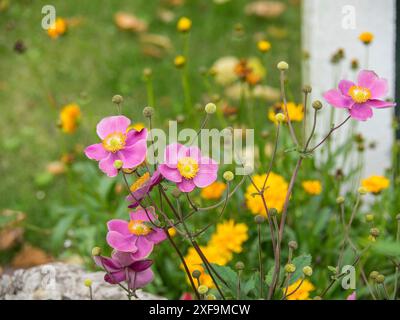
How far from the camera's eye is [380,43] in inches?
74.9

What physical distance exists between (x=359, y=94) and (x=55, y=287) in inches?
28.4

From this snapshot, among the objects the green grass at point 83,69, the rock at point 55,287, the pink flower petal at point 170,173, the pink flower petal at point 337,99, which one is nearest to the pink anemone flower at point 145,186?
the pink flower petal at point 170,173

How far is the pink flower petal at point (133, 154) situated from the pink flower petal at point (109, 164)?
0.01m

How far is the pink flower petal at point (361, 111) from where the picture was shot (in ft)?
3.43

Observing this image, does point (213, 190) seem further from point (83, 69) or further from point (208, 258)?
point (83, 69)

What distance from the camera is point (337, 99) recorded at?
1056 mm

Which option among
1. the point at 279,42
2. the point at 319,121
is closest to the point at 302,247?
the point at 319,121

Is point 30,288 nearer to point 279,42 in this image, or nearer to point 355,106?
point 355,106

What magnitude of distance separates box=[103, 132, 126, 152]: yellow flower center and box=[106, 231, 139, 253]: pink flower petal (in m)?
0.14

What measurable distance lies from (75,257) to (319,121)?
817mm

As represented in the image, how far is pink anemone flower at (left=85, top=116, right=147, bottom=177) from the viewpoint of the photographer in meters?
1.00

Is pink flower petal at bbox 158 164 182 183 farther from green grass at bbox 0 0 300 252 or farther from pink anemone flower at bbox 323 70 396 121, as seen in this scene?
green grass at bbox 0 0 300 252

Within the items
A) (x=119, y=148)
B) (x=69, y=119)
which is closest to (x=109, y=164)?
(x=119, y=148)

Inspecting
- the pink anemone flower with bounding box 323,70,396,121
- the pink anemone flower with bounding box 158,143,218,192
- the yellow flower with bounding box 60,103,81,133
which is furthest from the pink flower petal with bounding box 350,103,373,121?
the yellow flower with bounding box 60,103,81,133
